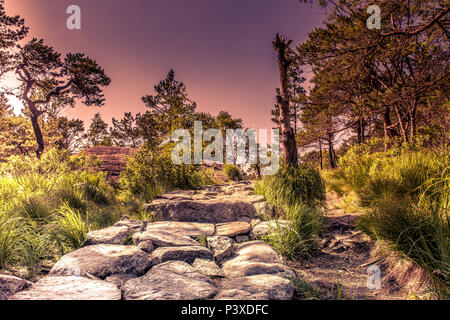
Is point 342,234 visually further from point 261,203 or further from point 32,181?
point 32,181

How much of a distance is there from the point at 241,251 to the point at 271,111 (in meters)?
24.4

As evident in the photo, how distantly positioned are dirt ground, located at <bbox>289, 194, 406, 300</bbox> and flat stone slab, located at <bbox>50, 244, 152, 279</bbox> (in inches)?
64.0

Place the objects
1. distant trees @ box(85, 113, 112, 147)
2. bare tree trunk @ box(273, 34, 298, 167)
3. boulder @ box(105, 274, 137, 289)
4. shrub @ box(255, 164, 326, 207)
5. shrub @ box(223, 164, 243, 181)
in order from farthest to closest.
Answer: distant trees @ box(85, 113, 112, 147) < shrub @ box(223, 164, 243, 181) < bare tree trunk @ box(273, 34, 298, 167) < shrub @ box(255, 164, 326, 207) < boulder @ box(105, 274, 137, 289)

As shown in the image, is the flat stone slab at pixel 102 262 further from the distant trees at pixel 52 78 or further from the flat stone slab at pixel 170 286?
the distant trees at pixel 52 78

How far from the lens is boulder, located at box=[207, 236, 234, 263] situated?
8.38 ft

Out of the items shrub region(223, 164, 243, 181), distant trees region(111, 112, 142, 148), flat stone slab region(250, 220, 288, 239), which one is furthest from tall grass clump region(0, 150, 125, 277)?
distant trees region(111, 112, 142, 148)

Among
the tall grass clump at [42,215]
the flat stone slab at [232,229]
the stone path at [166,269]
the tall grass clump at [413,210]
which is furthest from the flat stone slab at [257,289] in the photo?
the tall grass clump at [42,215]

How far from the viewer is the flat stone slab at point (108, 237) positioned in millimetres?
2572

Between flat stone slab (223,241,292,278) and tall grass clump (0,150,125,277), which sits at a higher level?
Answer: tall grass clump (0,150,125,277)

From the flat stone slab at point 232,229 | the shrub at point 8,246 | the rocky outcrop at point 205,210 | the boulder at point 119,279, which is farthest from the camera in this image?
the rocky outcrop at point 205,210

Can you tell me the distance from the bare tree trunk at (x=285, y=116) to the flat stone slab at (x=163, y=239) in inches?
128

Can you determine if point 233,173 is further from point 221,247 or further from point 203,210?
point 221,247

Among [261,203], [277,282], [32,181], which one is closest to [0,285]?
[277,282]

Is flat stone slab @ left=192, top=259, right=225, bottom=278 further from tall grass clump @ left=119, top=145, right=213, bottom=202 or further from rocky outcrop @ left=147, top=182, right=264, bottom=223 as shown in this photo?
tall grass clump @ left=119, top=145, right=213, bottom=202
